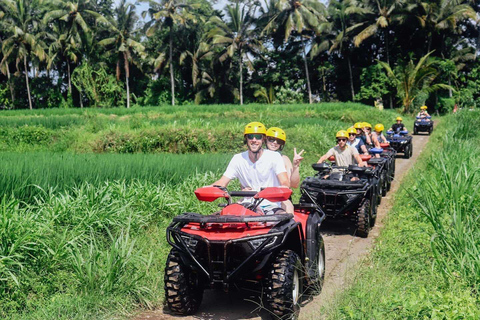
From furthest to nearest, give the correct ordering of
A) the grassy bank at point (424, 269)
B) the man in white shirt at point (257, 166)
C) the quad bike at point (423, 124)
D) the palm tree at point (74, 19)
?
the palm tree at point (74, 19), the quad bike at point (423, 124), the man in white shirt at point (257, 166), the grassy bank at point (424, 269)

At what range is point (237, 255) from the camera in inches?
164

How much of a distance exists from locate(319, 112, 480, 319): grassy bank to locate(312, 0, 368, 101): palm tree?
115 ft

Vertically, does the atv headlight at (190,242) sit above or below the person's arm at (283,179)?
below

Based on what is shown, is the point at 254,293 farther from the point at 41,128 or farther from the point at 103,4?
the point at 103,4

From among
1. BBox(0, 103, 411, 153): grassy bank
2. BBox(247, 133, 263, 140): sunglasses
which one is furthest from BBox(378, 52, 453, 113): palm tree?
Result: BBox(247, 133, 263, 140): sunglasses

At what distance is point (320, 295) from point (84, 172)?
193 inches

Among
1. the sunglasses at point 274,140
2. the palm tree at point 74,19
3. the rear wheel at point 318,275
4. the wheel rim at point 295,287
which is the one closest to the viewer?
the wheel rim at point 295,287

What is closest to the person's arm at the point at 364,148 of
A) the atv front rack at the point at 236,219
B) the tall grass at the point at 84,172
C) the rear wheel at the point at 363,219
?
the tall grass at the point at 84,172

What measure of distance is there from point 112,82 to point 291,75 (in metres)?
16.8

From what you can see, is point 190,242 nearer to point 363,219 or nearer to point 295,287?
point 295,287

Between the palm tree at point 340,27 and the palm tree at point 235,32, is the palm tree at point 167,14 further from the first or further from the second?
the palm tree at point 340,27

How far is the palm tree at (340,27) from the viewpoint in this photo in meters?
40.8

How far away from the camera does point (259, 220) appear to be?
4.16 m

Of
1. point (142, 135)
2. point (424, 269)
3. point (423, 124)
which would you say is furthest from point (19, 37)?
point (424, 269)
